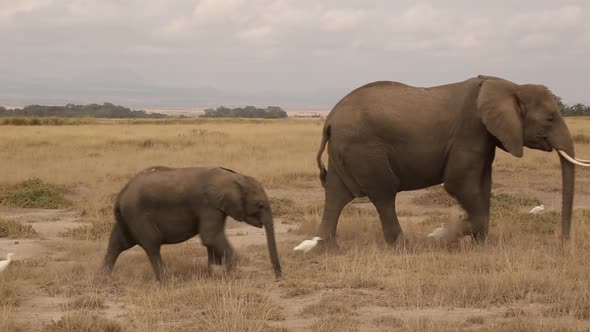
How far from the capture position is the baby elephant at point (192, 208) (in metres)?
7.50

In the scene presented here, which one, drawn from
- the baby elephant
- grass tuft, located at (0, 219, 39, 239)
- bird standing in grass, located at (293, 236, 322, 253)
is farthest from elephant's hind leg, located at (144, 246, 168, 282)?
grass tuft, located at (0, 219, 39, 239)

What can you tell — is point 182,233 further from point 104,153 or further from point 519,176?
point 104,153

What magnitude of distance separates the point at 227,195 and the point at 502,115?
11.5 feet

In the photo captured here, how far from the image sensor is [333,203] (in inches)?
381

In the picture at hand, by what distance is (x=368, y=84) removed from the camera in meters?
9.66

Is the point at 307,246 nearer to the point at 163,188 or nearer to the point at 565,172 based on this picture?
the point at 163,188

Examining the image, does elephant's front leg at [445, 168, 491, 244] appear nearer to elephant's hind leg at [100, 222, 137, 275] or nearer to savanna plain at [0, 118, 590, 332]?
savanna plain at [0, 118, 590, 332]

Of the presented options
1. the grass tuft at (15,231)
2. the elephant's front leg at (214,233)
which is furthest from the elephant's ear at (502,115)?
the grass tuft at (15,231)

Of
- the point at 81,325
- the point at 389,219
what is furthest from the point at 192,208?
the point at 389,219

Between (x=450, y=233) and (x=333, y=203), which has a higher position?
(x=333, y=203)

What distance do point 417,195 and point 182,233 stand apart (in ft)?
27.4

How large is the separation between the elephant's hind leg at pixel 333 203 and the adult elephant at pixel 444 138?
0.03m

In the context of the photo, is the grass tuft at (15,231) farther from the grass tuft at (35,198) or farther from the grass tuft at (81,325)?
the grass tuft at (81,325)

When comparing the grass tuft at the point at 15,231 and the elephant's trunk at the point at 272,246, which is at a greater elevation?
the elephant's trunk at the point at 272,246
